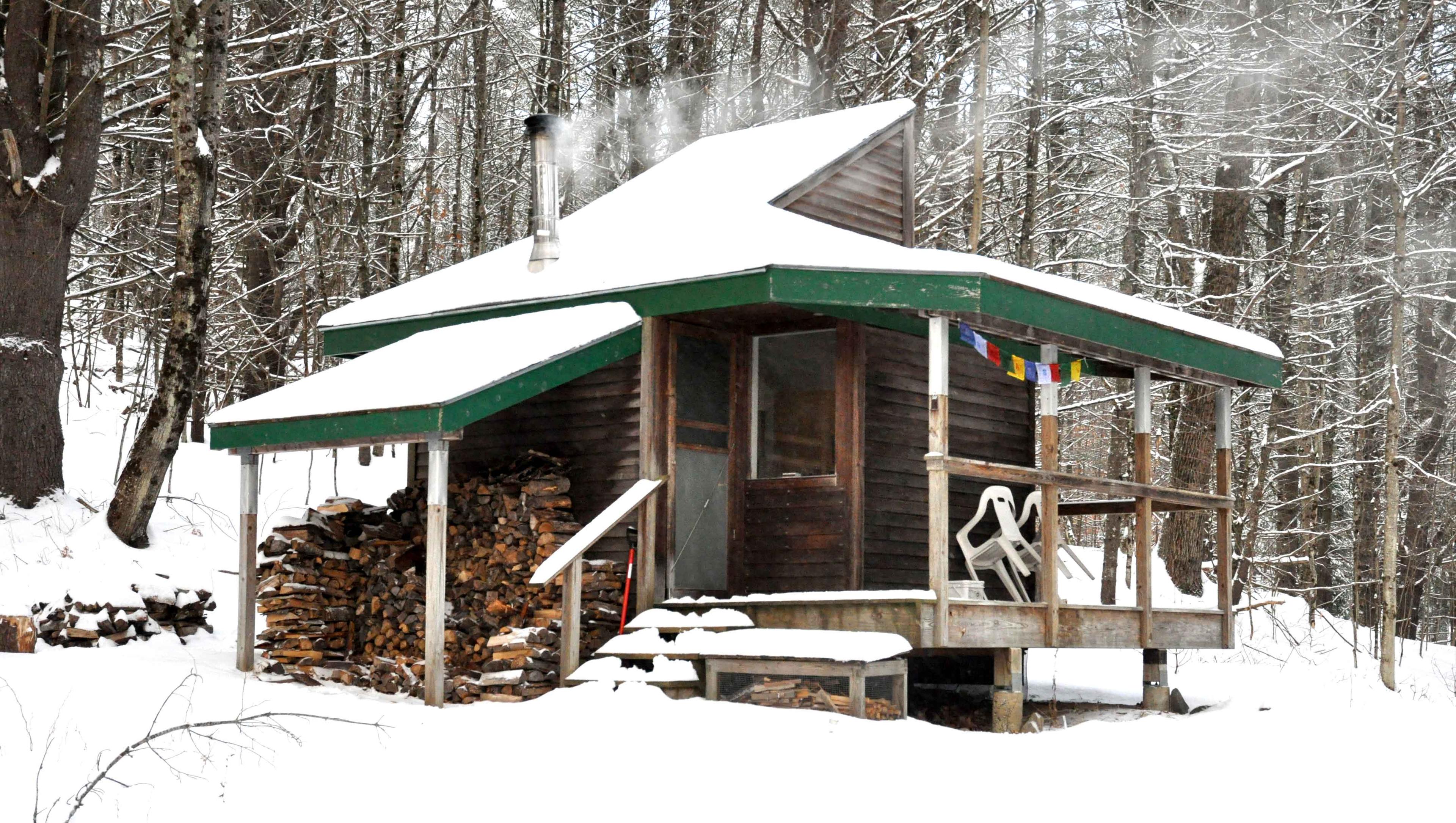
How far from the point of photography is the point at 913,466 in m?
11.9

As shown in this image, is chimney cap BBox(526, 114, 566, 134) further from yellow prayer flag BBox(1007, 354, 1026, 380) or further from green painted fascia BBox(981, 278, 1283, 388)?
green painted fascia BBox(981, 278, 1283, 388)

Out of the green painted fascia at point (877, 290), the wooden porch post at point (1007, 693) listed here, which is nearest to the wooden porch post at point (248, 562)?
the green painted fascia at point (877, 290)

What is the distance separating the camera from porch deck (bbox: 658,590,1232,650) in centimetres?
924

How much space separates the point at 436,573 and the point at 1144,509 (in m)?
5.54

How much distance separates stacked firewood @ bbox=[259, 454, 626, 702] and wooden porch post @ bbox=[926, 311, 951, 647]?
2677mm

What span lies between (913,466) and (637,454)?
2431 millimetres

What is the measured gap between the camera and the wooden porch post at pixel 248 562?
10891mm

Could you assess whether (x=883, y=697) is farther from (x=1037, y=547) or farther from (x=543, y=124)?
(x=543, y=124)

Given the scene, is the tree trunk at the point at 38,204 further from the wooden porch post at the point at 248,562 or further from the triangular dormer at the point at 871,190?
the triangular dormer at the point at 871,190

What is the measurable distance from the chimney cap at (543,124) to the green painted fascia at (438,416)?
2454 mm

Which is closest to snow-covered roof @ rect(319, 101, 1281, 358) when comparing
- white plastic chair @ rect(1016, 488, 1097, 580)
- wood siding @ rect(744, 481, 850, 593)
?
white plastic chair @ rect(1016, 488, 1097, 580)

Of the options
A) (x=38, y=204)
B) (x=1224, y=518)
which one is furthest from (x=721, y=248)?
(x=38, y=204)

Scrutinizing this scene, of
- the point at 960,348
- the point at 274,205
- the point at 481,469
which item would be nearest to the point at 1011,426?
→ the point at 960,348

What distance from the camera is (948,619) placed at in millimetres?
9266
